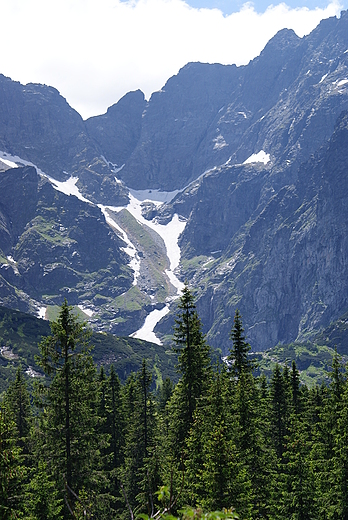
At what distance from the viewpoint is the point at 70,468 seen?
93.8 ft

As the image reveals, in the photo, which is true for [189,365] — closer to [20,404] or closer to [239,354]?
[239,354]

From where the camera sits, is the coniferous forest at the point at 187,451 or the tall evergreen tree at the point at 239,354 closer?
the coniferous forest at the point at 187,451

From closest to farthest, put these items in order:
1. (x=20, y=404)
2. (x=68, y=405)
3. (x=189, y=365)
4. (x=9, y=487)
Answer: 1. (x=9, y=487)
2. (x=68, y=405)
3. (x=189, y=365)
4. (x=20, y=404)

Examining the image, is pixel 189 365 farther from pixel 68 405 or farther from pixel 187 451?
pixel 68 405

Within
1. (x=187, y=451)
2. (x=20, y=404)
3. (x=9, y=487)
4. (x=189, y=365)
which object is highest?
(x=189, y=365)

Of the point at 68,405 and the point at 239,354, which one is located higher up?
the point at 239,354

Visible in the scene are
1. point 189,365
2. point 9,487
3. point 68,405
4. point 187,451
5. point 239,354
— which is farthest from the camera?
point 239,354

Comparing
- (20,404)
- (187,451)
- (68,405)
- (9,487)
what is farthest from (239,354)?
(20,404)

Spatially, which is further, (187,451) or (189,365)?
(189,365)

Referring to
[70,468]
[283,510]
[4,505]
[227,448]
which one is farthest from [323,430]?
[4,505]

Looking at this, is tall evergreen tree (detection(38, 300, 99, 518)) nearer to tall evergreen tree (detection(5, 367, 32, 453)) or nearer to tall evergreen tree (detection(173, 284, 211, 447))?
tall evergreen tree (detection(173, 284, 211, 447))

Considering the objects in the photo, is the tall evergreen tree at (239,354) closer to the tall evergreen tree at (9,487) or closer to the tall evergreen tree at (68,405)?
the tall evergreen tree at (68,405)

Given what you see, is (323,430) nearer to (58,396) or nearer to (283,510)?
(283,510)

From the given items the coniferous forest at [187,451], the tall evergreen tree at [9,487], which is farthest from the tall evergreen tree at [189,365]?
the tall evergreen tree at [9,487]
